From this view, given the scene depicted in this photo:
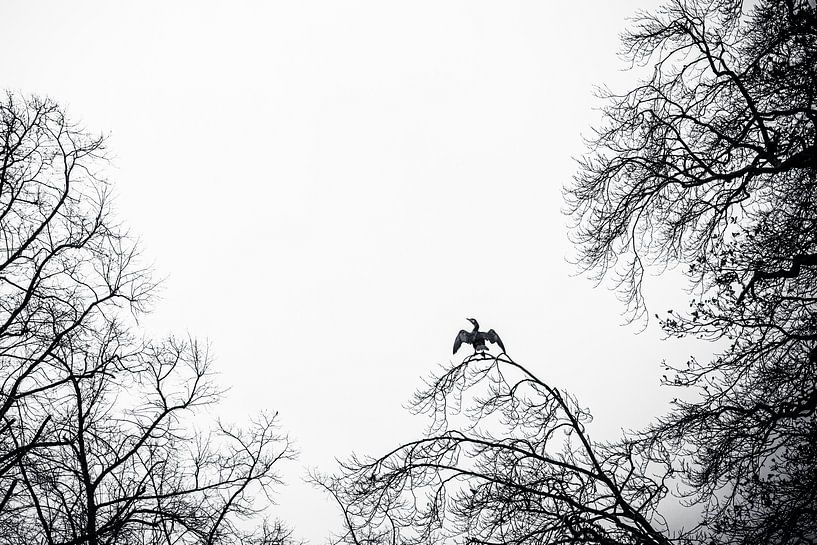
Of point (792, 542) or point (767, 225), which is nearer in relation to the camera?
point (792, 542)

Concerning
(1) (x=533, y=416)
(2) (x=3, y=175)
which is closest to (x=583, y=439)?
(1) (x=533, y=416)

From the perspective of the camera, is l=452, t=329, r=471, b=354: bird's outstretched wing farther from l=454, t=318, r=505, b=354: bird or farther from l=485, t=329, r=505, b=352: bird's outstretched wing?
l=485, t=329, r=505, b=352: bird's outstretched wing

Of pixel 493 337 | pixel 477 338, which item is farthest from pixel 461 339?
pixel 493 337

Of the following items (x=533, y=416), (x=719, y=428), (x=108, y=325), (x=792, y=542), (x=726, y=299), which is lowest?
(x=792, y=542)

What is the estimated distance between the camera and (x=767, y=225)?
579 centimetres

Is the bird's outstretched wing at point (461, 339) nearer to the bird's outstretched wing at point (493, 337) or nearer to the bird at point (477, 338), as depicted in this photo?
the bird at point (477, 338)

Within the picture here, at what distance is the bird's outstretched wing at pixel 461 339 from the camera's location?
24.1ft

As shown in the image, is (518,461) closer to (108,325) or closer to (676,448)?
(676,448)

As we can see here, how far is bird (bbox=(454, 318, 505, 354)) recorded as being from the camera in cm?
696

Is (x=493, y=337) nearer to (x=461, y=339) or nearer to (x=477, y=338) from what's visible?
(x=477, y=338)

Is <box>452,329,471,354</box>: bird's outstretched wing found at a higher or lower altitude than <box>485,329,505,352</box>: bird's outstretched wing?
higher

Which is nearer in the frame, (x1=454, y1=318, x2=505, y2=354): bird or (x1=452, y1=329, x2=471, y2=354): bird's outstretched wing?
(x1=454, y1=318, x2=505, y2=354): bird

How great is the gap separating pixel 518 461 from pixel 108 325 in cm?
700

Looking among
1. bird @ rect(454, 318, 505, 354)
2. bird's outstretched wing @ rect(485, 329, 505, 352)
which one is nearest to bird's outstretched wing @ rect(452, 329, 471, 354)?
bird @ rect(454, 318, 505, 354)
